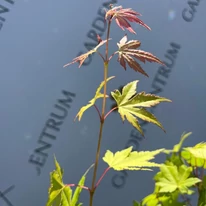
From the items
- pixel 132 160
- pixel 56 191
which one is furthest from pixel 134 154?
pixel 56 191

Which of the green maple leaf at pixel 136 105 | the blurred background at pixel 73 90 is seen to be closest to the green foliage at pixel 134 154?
the green maple leaf at pixel 136 105

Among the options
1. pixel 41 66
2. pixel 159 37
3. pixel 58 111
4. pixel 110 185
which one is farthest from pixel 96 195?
pixel 159 37

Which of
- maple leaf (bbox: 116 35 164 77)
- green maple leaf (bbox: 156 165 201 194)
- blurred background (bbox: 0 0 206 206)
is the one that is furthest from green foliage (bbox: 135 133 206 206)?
blurred background (bbox: 0 0 206 206)

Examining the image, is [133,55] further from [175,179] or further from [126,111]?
[175,179]

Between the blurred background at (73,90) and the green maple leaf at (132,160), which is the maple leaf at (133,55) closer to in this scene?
the green maple leaf at (132,160)

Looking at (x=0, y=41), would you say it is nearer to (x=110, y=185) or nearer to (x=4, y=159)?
(x=4, y=159)

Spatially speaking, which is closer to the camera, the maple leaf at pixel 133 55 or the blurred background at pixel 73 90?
the maple leaf at pixel 133 55
